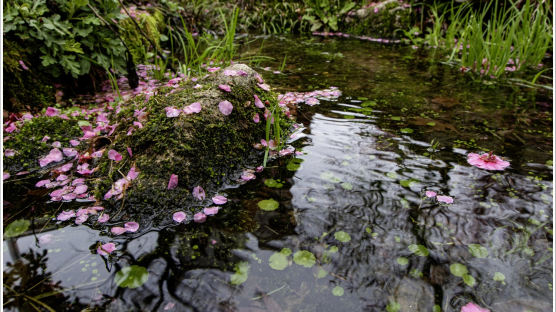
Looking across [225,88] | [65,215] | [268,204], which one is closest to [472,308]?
[268,204]

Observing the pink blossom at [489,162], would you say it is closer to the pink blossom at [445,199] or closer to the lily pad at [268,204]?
the pink blossom at [445,199]

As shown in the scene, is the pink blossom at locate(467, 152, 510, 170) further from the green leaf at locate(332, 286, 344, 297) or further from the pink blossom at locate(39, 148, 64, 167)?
the pink blossom at locate(39, 148, 64, 167)

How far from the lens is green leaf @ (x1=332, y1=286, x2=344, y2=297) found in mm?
1325

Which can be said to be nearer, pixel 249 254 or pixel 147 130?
pixel 249 254

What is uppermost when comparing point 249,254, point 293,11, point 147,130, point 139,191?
point 293,11

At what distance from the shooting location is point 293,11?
889 centimetres

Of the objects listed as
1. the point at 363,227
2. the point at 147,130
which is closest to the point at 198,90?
the point at 147,130

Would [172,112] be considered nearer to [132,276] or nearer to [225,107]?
[225,107]

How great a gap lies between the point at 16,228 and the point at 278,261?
138 cm

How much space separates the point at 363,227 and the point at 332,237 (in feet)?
0.60

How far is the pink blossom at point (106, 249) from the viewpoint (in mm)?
1482

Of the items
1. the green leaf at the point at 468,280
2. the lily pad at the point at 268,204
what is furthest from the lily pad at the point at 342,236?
the green leaf at the point at 468,280

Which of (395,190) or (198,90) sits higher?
(198,90)

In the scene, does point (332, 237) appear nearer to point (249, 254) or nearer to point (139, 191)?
point (249, 254)
